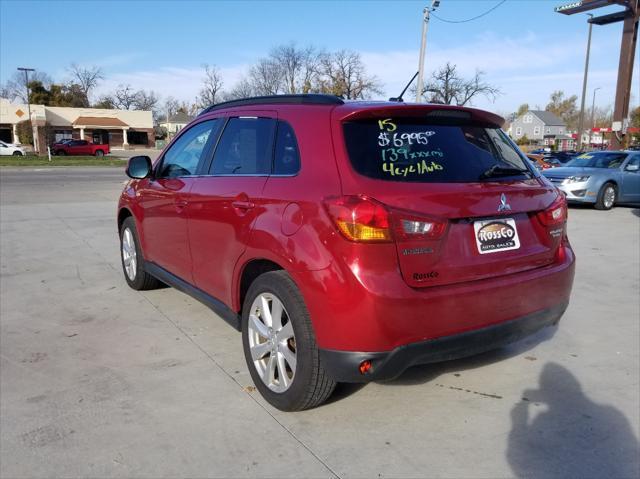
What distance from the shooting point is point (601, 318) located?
4680 mm

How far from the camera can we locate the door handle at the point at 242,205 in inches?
123

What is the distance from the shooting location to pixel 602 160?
13.7 metres

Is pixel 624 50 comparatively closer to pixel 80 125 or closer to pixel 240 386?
pixel 240 386

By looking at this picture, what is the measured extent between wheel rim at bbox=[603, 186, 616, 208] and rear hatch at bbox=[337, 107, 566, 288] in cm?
1108

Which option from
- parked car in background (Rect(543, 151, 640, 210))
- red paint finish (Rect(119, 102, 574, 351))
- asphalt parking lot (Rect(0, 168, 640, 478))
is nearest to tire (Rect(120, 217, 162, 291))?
asphalt parking lot (Rect(0, 168, 640, 478))

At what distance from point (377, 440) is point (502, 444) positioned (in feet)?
2.13

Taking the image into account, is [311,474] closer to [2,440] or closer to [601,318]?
[2,440]

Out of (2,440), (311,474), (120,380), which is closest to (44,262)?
(120,380)

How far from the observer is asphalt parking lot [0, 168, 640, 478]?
Answer: 256cm

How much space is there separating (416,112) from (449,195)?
55 cm

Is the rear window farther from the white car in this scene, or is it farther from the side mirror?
the white car

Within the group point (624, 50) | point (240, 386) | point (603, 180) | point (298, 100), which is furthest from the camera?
point (624, 50)

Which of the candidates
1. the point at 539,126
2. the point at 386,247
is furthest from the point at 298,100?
the point at 539,126

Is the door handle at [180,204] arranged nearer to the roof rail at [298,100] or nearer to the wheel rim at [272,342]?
the roof rail at [298,100]
